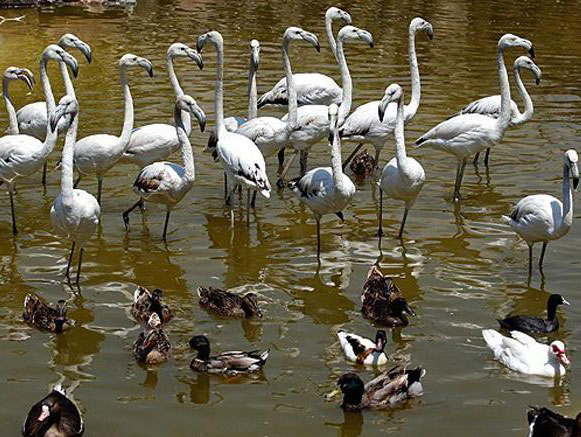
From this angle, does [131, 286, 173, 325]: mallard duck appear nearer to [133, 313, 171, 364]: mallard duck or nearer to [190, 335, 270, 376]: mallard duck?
[133, 313, 171, 364]: mallard duck

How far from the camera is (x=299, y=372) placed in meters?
9.16

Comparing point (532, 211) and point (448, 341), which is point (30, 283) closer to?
point (448, 341)

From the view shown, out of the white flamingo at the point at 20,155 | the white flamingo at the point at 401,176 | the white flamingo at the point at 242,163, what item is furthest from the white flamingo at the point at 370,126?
the white flamingo at the point at 20,155

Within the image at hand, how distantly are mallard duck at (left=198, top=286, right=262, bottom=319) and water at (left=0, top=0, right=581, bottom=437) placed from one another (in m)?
0.13

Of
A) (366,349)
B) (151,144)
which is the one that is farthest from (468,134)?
(366,349)

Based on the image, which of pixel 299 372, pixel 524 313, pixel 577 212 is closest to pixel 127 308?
pixel 299 372

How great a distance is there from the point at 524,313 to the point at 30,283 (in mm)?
4888

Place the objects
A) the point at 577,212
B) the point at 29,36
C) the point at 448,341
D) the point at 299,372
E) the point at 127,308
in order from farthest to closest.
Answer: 1. the point at 29,36
2. the point at 577,212
3. the point at 127,308
4. the point at 448,341
5. the point at 299,372

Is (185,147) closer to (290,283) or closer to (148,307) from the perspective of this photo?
(290,283)

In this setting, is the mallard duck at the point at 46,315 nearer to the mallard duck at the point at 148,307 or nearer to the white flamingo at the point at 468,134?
the mallard duck at the point at 148,307

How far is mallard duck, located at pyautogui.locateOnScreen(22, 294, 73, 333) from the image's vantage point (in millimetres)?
9883

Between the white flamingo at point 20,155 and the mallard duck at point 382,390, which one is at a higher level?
the white flamingo at point 20,155

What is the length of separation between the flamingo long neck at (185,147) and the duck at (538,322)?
4.03 metres

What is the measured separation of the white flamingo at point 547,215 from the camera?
10984mm
